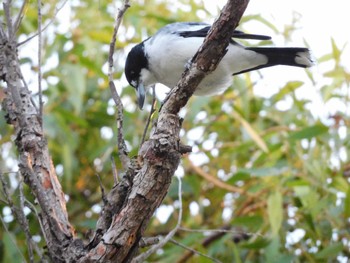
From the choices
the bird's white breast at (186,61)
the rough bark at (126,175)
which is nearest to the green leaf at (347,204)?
the bird's white breast at (186,61)

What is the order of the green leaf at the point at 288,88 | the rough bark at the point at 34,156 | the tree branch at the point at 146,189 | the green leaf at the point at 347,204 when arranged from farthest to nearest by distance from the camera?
the green leaf at the point at 288,88, the green leaf at the point at 347,204, the rough bark at the point at 34,156, the tree branch at the point at 146,189

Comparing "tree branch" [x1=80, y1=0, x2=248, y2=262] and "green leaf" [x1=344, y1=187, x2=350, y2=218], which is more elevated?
"green leaf" [x1=344, y1=187, x2=350, y2=218]

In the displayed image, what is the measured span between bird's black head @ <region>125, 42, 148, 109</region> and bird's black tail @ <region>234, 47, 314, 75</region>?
0.47 meters

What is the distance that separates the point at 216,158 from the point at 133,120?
46 centimetres

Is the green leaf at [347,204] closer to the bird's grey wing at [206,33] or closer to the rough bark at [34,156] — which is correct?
the bird's grey wing at [206,33]

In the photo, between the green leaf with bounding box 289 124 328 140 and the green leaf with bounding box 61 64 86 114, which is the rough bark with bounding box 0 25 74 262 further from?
the green leaf with bounding box 289 124 328 140

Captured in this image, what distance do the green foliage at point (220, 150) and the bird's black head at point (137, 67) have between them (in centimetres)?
20

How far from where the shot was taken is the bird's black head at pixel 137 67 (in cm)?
312

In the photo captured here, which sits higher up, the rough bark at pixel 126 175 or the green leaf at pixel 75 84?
the green leaf at pixel 75 84

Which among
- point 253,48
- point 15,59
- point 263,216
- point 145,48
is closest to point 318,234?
point 263,216

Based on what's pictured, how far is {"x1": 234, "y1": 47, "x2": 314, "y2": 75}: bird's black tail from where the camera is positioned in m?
2.97

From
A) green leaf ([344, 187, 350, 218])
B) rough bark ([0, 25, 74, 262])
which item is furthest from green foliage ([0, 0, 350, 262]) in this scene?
rough bark ([0, 25, 74, 262])

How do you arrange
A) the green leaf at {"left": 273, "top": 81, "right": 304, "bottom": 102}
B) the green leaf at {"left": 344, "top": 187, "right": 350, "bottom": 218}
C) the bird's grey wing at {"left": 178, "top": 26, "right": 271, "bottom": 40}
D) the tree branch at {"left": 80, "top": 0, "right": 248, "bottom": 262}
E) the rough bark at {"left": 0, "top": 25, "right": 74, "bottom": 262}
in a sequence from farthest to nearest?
the green leaf at {"left": 273, "top": 81, "right": 304, "bottom": 102} < the green leaf at {"left": 344, "top": 187, "right": 350, "bottom": 218} < the bird's grey wing at {"left": 178, "top": 26, "right": 271, "bottom": 40} < the rough bark at {"left": 0, "top": 25, "right": 74, "bottom": 262} < the tree branch at {"left": 80, "top": 0, "right": 248, "bottom": 262}

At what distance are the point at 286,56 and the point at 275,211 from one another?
662 millimetres
